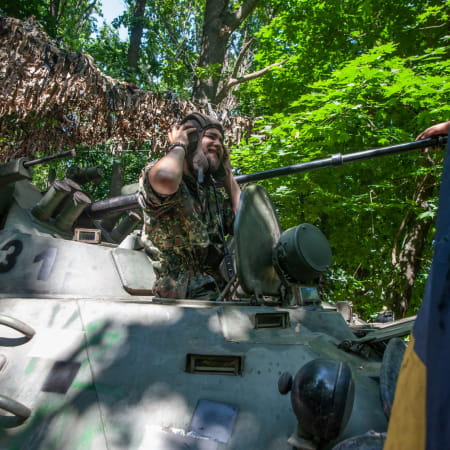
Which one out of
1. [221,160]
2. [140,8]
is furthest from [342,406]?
[140,8]

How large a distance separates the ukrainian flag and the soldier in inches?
84.8

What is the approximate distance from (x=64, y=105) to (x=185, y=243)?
6.96 meters

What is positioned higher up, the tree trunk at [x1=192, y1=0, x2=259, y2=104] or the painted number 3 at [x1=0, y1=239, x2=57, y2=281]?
the tree trunk at [x1=192, y1=0, x2=259, y2=104]

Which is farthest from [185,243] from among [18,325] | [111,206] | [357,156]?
[111,206]

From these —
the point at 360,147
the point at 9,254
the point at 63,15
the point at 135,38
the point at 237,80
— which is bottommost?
the point at 9,254

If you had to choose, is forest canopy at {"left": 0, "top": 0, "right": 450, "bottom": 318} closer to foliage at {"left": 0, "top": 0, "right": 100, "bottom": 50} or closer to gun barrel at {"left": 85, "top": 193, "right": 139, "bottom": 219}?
foliage at {"left": 0, "top": 0, "right": 100, "bottom": 50}

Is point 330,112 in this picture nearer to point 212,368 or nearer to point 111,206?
point 111,206

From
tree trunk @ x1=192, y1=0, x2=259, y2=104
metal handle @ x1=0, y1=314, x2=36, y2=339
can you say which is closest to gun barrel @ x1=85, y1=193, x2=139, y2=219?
metal handle @ x1=0, y1=314, x2=36, y2=339

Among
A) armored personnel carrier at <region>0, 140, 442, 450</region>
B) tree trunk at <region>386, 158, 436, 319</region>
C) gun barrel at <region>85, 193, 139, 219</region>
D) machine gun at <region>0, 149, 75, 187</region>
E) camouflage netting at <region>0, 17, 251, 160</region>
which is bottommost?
armored personnel carrier at <region>0, 140, 442, 450</region>

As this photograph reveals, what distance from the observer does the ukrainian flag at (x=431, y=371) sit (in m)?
0.83

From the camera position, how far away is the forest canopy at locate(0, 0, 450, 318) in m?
6.52

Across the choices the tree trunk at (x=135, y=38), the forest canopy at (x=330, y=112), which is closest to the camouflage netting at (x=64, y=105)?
the forest canopy at (x=330, y=112)

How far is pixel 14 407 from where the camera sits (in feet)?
6.30

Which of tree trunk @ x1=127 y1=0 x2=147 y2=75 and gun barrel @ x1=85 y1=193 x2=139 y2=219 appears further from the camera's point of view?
tree trunk @ x1=127 y1=0 x2=147 y2=75
